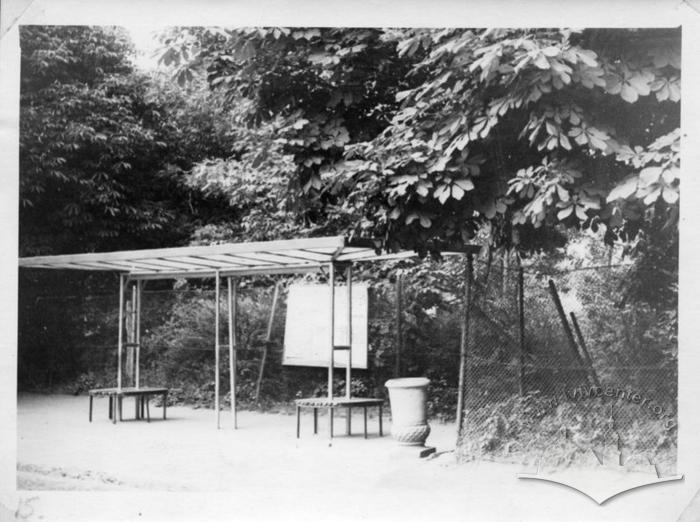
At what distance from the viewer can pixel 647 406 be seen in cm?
773

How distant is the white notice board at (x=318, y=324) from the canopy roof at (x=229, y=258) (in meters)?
0.74

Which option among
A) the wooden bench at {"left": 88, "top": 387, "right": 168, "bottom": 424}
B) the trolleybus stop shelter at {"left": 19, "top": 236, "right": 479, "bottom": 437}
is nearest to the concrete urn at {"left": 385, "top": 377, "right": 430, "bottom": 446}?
the trolleybus stop shelter at {"left": 19, "top": 236, "right": 479, "bottom": 437}

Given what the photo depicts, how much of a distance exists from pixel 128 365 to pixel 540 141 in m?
9.27

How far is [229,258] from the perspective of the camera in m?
10.5

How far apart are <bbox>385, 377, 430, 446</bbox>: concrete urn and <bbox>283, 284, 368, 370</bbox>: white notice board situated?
81.5 inches

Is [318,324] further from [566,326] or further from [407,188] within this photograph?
[407,188]

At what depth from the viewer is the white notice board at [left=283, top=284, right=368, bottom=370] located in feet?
36.3

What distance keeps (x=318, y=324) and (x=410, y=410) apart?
362 centimetres

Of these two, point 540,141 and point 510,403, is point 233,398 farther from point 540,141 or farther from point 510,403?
point 540,141

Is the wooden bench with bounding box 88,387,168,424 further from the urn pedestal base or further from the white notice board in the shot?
the urn pedestal base

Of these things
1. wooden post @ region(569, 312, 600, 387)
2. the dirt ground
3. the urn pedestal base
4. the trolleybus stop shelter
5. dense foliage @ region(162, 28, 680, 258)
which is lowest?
the dirt ground

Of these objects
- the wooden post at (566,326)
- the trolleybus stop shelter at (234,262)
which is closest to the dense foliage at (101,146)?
the trolleybus stop shelter at (234,262)

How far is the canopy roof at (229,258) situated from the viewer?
909 cm

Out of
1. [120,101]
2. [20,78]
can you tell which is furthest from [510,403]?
[120,101]
